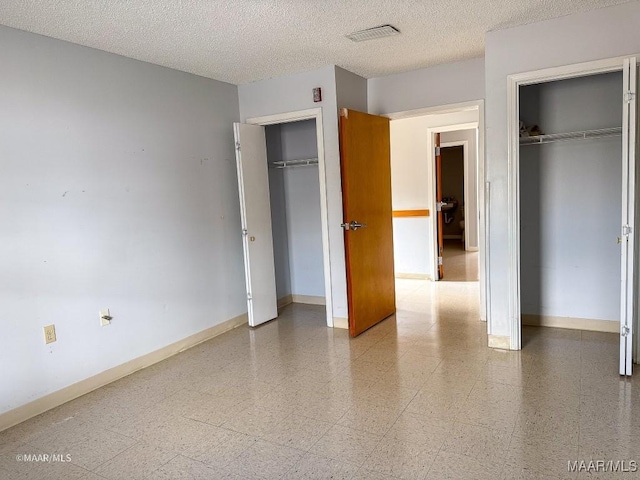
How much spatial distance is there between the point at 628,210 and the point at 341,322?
246 centimetres

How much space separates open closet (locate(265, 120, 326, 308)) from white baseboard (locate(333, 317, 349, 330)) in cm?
94

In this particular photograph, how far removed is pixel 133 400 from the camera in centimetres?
299

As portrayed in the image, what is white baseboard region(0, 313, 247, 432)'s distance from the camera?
9.06ft

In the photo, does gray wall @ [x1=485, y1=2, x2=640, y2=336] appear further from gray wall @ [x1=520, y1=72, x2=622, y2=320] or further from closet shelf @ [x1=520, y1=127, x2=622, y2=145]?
gray wall @ [x1=520, y1=72, x2=622, y2=320]

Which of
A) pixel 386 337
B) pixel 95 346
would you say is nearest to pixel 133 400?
pixel 95 346

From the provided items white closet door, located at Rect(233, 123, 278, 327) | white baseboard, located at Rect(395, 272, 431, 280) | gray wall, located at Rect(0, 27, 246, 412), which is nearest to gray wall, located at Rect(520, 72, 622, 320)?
white baseboard, located at Rect(395, 272, 431, 280)

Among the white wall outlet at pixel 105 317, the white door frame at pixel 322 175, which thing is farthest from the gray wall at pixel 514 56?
the white wall outlet at pixel 105 317

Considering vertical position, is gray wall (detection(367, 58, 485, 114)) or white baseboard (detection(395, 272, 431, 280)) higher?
gray wall (detection(367, 58, 485, 114))

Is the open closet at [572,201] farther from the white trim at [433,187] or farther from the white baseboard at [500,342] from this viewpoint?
the white trim at [433,187]

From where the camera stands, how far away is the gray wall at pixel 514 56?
9.80ft

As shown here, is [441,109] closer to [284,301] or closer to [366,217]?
[366,217]

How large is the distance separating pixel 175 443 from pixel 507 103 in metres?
3.10

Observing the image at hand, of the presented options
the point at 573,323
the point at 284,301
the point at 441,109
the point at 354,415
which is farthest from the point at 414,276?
the point at 354,415

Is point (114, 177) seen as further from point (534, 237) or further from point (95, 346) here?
point (534, 237)
